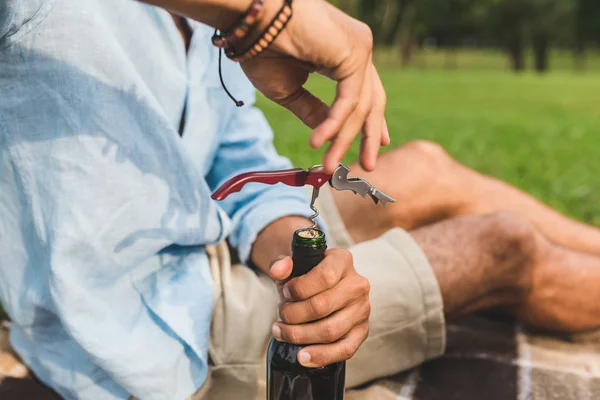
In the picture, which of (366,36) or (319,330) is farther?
(319,330)

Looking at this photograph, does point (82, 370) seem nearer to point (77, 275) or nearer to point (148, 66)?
point (77, 275)

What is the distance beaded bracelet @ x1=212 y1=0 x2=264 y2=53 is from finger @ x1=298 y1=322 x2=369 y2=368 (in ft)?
2.12

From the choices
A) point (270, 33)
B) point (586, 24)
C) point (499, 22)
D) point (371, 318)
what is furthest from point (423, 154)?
point (586, 24)

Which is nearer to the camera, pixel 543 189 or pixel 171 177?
pixel 171 177

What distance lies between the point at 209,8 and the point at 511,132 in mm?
6667

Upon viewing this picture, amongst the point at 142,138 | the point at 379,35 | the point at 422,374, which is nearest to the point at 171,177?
the point at 142,138

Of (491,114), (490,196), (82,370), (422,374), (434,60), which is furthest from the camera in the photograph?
(434,60)

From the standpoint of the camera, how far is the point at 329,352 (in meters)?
1.44

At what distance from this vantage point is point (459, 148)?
6055 mm

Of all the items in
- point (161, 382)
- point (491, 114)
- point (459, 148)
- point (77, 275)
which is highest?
point (77, 275)

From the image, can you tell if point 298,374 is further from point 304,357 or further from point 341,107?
point 341,107

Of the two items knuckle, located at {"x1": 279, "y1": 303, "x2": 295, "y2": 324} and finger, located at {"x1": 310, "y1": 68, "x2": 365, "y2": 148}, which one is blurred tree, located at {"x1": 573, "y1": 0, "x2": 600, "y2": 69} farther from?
finger, located at {"x1": 310, "y1": 68, "x2": 365, "y2": 148}

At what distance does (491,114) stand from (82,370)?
27.4 ft

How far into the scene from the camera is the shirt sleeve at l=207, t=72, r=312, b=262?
6.47 feet
